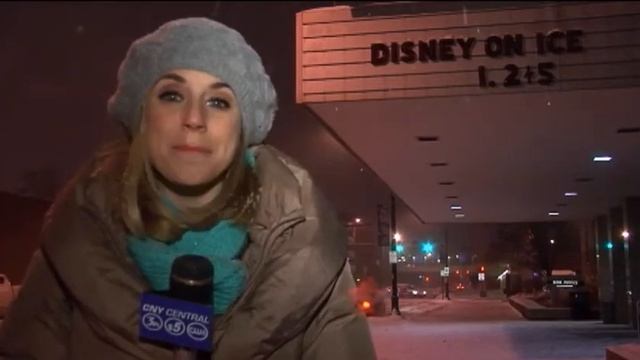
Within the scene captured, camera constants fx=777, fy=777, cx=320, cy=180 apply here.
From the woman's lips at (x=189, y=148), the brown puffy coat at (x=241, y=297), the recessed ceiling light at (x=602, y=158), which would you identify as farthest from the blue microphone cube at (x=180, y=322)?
the recessed ceiling light at (x=602, y=158)

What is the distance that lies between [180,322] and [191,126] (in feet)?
1.62

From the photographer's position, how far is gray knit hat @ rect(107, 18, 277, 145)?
2045 millimetres

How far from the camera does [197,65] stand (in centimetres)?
204

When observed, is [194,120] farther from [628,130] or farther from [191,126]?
[628,130]

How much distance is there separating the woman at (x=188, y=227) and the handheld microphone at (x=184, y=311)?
13 cm

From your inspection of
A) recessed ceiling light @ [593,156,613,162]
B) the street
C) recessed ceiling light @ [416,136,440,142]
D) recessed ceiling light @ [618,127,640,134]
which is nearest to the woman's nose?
the street

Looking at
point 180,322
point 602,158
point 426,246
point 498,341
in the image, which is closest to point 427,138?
point 602,158

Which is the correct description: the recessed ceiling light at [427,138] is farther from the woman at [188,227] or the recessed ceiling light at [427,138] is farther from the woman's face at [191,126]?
the woman's face at [191,126]

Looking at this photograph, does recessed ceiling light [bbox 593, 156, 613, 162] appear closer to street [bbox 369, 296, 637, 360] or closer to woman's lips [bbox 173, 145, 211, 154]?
street [bbox 369, 296, 637, 360]

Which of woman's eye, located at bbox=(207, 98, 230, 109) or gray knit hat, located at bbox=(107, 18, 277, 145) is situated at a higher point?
gray knit hat, located at bbox=(107, 18, 277, 145)

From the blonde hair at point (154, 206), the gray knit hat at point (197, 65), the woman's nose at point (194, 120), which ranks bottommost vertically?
the blonde hair at point (154, 206)

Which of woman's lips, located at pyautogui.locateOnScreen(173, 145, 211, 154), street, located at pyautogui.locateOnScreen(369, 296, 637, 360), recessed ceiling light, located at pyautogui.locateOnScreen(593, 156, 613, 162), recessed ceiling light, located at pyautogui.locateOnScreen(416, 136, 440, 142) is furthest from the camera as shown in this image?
recessed ceiling light, located at pyautogui.locateOnScreen(593, 156, 613, 162)

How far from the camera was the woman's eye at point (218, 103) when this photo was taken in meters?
2.01

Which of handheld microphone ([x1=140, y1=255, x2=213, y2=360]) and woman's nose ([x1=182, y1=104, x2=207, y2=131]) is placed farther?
woman's nose ([x1=182, y1=104, x2=207, y2=131])
